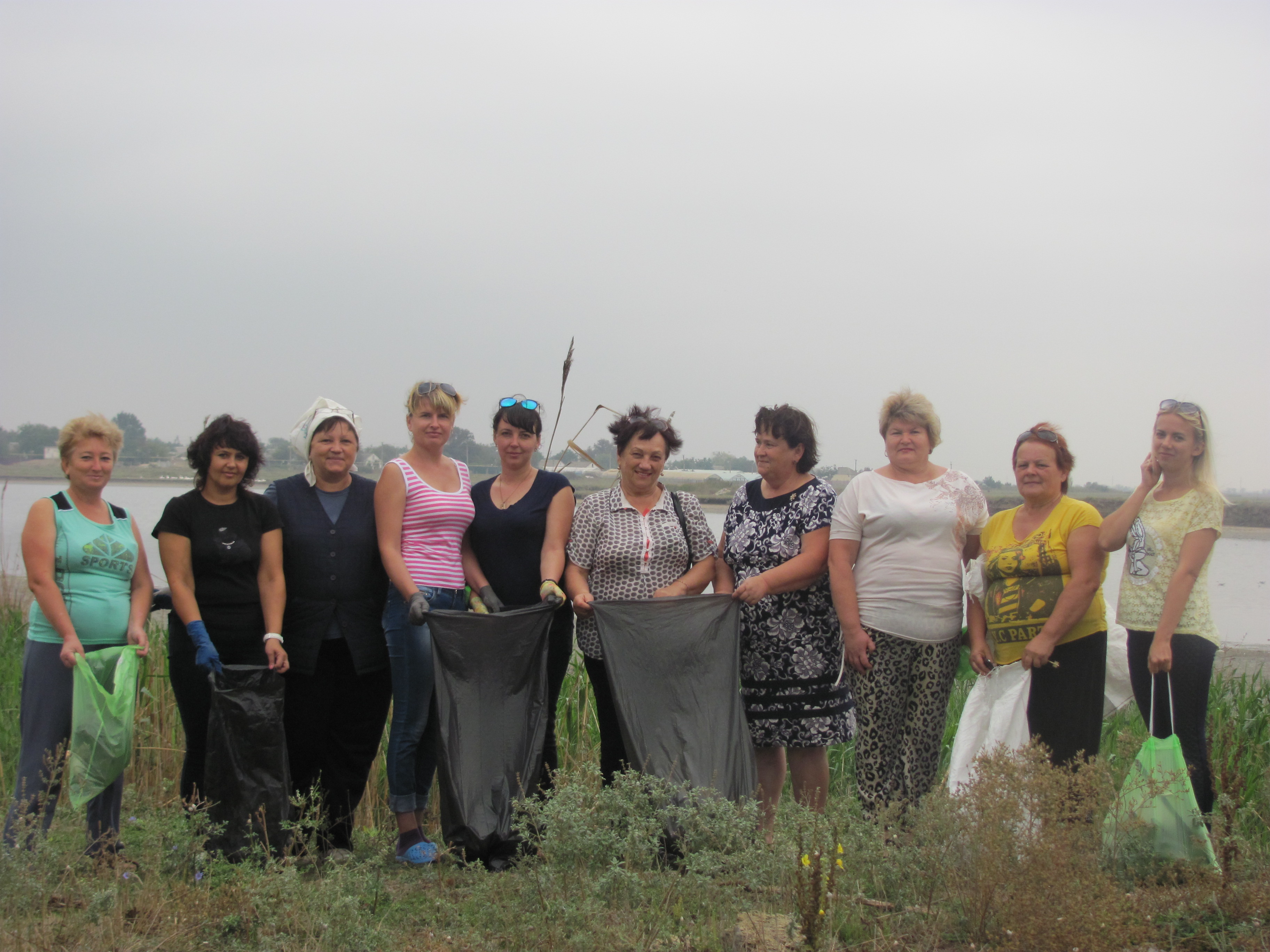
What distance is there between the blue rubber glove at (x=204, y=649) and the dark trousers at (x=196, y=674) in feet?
0.23

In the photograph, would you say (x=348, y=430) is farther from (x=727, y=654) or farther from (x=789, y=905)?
(x=789, y=905)

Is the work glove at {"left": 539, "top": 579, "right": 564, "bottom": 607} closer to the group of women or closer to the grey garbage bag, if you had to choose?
the group of women

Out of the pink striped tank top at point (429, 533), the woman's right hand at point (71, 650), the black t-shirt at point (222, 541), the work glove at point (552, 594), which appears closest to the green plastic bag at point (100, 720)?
the woman's right hand at point (71, 650)

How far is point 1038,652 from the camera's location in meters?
3.82

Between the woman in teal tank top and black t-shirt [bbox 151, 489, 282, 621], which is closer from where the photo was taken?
the woman in teal tank top

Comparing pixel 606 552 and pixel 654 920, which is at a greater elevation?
pixel 606 552

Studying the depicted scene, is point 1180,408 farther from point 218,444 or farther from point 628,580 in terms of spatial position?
point 218,444

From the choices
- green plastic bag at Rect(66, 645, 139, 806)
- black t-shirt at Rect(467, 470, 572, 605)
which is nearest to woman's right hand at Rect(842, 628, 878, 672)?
black t-shirt at Rect(467, 470, 572, 605)

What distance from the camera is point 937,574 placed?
4031 mm

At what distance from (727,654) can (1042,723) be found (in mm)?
1273

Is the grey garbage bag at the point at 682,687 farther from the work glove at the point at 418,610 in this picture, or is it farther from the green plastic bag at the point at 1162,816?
the green plastic bag at the point at 1162,816

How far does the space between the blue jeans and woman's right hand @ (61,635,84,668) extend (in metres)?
1.13

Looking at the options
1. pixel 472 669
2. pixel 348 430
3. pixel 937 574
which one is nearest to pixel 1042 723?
pixel 937 574

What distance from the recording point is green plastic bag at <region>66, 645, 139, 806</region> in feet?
11.9
